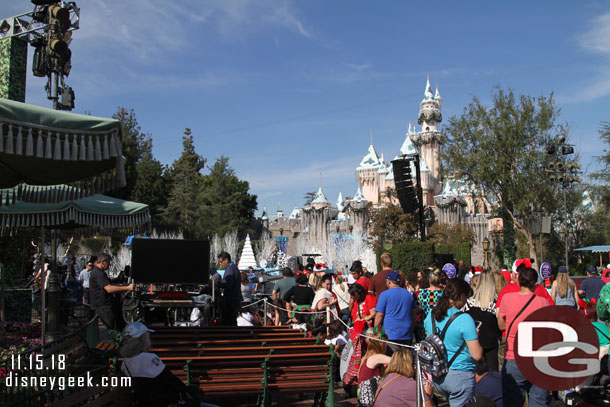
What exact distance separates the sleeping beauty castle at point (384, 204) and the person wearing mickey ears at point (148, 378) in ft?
205

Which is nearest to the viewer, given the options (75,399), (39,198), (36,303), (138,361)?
(75,399)

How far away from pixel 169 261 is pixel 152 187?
4929 centimetres

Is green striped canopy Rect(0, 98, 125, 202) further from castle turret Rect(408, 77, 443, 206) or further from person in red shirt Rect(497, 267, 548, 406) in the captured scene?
castle turret Rect(408, 77, 443, 206)

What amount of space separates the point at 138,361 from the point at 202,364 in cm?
94

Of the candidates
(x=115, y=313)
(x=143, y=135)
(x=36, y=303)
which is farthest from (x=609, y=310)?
(x=143, y=135)

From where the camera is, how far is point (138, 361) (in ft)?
15.8

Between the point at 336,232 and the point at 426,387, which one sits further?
the point at 336,232

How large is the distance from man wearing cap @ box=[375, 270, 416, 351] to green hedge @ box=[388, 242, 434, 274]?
16318mm

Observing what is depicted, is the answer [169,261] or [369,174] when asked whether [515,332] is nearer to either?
[169,261]

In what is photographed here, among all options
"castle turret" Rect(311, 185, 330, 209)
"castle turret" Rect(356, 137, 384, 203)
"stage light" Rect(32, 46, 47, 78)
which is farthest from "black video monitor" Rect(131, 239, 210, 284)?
"castle turret" Rect(356, 137, 384, 203)

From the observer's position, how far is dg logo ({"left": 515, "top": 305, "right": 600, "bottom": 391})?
446 cm

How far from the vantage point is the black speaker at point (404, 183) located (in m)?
19.4

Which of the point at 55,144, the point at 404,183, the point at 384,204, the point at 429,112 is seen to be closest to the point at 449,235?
the point at 384,204

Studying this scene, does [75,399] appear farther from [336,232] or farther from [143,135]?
[336,232]
